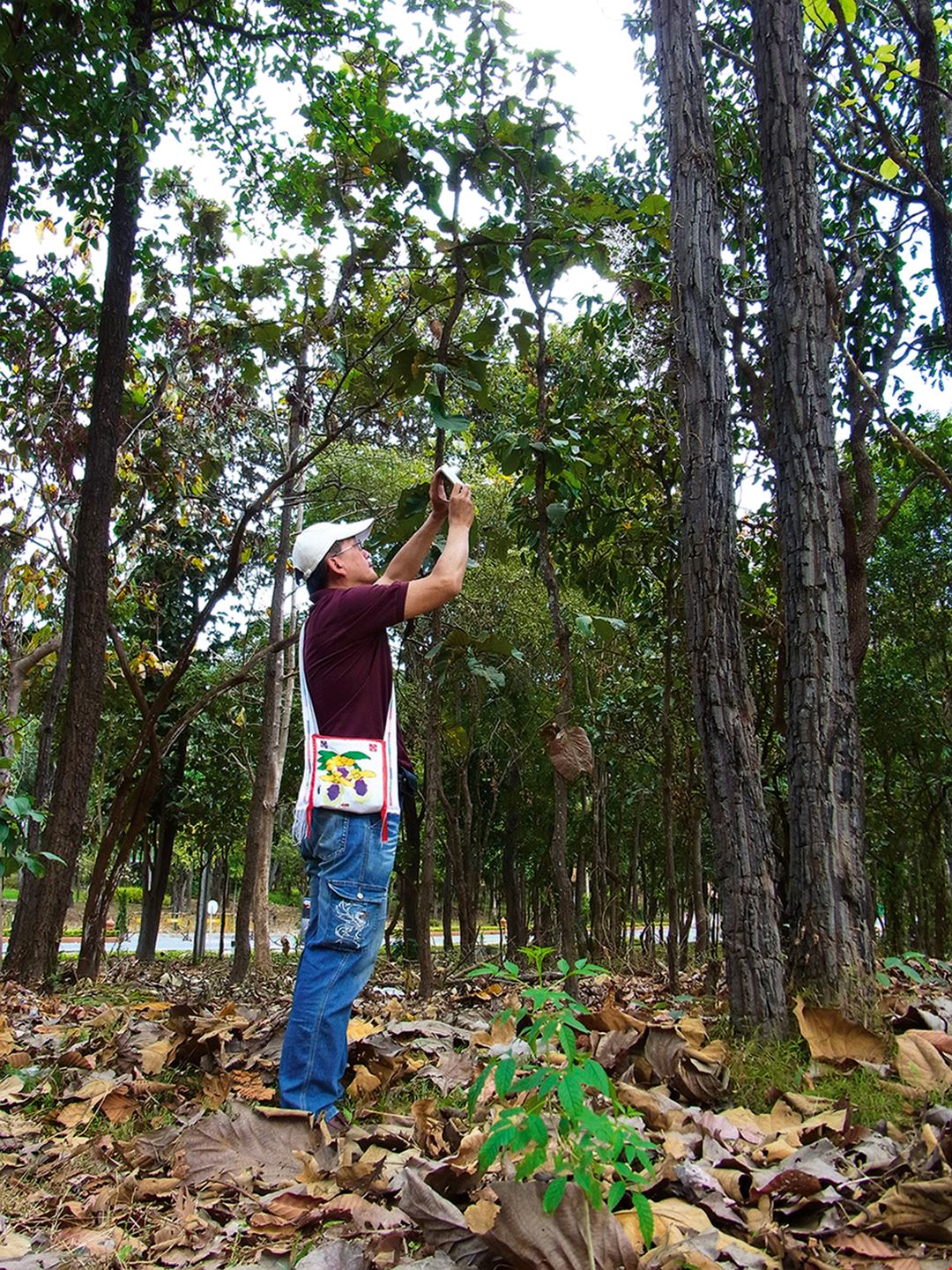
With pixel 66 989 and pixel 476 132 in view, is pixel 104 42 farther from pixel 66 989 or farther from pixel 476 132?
pixel 66 989

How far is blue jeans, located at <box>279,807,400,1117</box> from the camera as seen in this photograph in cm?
295

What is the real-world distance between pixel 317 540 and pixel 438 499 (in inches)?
21.6

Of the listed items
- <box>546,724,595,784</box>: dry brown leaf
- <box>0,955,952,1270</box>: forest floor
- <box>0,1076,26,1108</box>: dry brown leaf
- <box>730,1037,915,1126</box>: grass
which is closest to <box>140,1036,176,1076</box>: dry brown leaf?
<box>0,955,952,1270</box>: forest floor

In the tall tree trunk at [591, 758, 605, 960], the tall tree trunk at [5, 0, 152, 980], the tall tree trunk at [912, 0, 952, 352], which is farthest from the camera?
the tall tree trunk at [591, 758, 605, 960]

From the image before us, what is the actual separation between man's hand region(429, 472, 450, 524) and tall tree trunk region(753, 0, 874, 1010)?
1.23 m

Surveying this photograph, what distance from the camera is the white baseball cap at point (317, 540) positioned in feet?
11.4

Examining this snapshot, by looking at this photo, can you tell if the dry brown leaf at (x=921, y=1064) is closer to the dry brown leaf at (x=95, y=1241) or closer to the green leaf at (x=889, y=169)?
the dry brown leaf at (x=95, y=1241)

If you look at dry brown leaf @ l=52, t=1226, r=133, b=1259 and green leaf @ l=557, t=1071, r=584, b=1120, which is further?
dry brown leaf @ l=52, t=1226, r=133, b=1259

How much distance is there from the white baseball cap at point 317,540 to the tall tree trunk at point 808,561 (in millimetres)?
1520

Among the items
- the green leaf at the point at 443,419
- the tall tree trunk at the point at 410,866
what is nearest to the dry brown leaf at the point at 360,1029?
the green leaf at the point at 443,419

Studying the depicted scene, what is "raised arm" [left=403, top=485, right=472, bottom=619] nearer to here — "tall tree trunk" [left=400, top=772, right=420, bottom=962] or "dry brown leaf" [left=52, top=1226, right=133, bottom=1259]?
"dry brown leaf" [left=52, top=1226, right=133, bottom=1259]

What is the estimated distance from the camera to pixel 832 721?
3336 millimetres

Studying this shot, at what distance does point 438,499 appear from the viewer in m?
3.79

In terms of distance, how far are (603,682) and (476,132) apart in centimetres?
900
